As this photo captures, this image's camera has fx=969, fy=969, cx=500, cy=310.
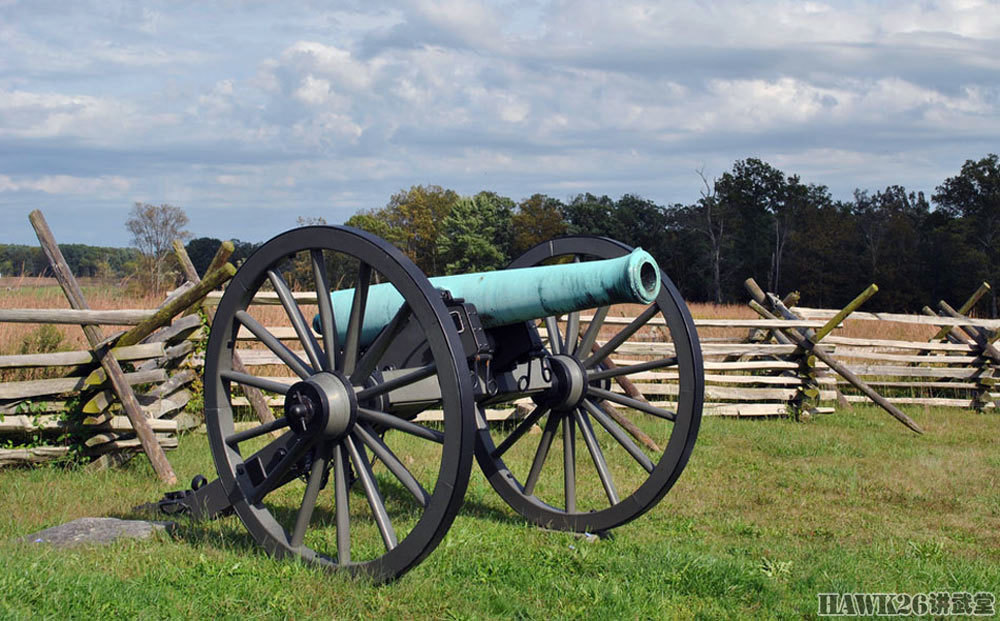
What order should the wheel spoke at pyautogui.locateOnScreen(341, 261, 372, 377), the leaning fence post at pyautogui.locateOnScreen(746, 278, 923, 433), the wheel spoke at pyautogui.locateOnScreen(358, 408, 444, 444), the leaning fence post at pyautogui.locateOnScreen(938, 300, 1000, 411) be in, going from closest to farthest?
1. the wheel spoke at pyautogui.locateOnScreen(358, 408, 444, 444)
2. the wheel spoke at pyautogui.locateOnScreen(341, 261, 372, 377)
3. the leaning fence post at pyautogui.locateOnScreen(746, 278, 923, 433)
4. the leaning fence post at pyautogui.locateOnScreen(938, 300, 1000, 411)

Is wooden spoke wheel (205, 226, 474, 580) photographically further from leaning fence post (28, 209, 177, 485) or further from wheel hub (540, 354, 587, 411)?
leaning fence post (28, 209, 177, 485)

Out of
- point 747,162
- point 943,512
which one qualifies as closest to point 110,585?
point 943,512

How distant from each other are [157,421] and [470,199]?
50987 millimetres

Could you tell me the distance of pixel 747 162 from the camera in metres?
53.2

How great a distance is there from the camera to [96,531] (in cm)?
536

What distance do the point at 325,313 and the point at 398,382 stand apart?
2.13ft

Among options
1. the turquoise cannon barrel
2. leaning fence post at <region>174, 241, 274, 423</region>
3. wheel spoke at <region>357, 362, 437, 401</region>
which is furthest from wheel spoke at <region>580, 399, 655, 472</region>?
leaning fence post at <region>174, 241, 274, 423</region>

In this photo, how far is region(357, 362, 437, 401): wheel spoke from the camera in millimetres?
4477

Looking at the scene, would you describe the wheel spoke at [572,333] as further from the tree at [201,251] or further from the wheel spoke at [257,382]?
the tree at [201,251]

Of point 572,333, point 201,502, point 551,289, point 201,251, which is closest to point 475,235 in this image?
point 201,251

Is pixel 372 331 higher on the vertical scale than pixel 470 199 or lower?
lower

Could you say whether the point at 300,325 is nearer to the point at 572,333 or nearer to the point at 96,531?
the point at 96,531

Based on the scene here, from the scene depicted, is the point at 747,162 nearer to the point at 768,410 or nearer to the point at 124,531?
the point at 768,410

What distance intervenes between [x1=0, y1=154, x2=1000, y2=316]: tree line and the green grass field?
27.6 metres
